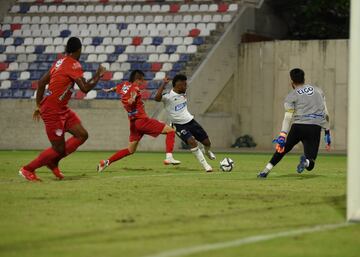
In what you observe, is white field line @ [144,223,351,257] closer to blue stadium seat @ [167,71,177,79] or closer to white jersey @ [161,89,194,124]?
white jersey @ [161,89,194,124]

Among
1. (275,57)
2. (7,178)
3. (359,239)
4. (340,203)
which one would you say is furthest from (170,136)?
(275,57)

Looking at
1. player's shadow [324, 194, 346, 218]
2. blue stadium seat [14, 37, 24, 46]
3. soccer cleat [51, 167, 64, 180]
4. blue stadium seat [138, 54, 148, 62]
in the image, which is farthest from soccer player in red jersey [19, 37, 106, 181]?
blue stadium seat [14, 37, 24, 46]

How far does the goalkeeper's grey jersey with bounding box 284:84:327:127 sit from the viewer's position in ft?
54.3

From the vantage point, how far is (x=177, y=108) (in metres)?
20.6

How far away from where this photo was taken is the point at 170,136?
21.0m

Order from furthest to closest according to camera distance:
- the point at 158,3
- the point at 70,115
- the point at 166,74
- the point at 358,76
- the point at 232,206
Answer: the point at 158,3, the point at 166,74, the point at 70,115, the point at 232,206, the point at 358,76

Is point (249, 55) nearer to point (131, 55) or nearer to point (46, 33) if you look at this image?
point (131, 55)

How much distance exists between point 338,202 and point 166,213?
8.38 feet

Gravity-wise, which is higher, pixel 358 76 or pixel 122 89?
pixel 358 76

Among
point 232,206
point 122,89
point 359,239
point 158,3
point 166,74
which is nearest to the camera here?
point 359,239

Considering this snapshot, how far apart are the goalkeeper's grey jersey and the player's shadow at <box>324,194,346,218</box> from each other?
11.7ft

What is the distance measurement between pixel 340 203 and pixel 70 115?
5.38m

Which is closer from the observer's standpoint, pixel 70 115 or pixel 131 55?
pixel 70 115

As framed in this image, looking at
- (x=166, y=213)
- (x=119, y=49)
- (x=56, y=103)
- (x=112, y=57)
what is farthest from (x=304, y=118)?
(x=119, y=49)
